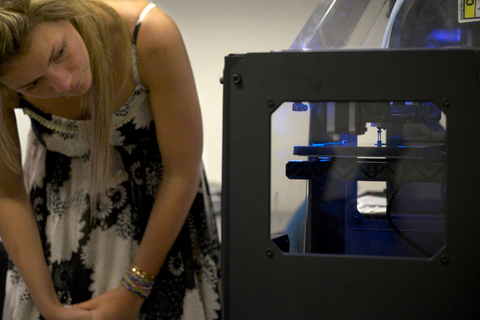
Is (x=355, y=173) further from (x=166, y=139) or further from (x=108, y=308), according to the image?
(x=108, y=308)

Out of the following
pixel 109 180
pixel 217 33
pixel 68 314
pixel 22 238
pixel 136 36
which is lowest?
pixel 68 314

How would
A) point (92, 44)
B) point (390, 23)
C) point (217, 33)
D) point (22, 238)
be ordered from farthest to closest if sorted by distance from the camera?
point (217, 33) < point (22, 238) < point (92, 44) < point (390, 23)

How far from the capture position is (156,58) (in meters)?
0.75

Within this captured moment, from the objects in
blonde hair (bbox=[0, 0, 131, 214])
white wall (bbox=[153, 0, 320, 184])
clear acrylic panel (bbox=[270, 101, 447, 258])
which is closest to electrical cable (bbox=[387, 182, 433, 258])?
clear acrylic panel (bbox=[270, 101, 447, 258])

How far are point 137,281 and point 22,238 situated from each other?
0.24 m

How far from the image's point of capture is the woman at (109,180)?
0.75 metres

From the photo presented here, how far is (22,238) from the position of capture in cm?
82

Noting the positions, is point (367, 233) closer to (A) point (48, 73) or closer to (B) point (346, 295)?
(B) point (346, 295)

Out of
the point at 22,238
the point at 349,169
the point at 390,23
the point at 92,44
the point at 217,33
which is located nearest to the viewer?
the point at 349,169

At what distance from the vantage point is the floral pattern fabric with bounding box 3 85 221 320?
849 millimetres

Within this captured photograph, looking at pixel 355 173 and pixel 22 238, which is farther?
pixel 22 238

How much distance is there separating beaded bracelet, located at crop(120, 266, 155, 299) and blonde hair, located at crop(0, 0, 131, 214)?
0.49 feet

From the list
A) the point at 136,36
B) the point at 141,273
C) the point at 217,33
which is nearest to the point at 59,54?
the point at 136,36

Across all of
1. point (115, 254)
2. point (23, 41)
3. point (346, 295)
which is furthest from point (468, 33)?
point (115, 254)
